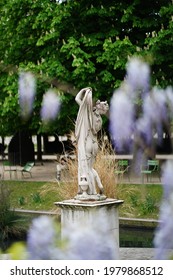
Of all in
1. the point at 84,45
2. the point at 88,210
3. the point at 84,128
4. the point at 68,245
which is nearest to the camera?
the point at 68,245

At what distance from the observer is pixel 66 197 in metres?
12.8

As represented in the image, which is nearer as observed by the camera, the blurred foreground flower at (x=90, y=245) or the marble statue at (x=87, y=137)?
the blurred foreground flower at (x=90, y=245)

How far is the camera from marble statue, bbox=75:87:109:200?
27.5 feet

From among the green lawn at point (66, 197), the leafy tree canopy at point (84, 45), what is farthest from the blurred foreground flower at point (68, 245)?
the leafy tree canopy at point (84, 45)

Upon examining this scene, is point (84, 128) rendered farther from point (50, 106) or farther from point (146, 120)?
point (50, 106)

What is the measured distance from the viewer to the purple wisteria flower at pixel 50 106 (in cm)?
2136

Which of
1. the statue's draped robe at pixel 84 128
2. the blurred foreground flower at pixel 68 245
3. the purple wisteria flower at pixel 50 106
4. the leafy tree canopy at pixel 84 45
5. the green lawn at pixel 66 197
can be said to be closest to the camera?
the blurred foreground flower at pixel 68 245

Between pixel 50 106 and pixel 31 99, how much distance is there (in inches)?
52.9

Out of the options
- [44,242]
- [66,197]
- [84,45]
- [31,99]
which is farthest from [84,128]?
[31,99]

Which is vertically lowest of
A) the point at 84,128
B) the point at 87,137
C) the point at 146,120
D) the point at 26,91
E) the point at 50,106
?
the point at 87,137

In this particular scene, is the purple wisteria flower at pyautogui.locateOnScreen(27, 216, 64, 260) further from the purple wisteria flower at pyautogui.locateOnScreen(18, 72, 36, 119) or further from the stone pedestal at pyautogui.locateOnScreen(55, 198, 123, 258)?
the purple wisteria flower at pyautogui.locateOnScreen(18, 72, 36, 119)

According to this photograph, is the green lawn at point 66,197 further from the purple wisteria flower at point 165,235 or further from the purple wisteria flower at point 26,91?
the purple wisteria flower at point 165,235
